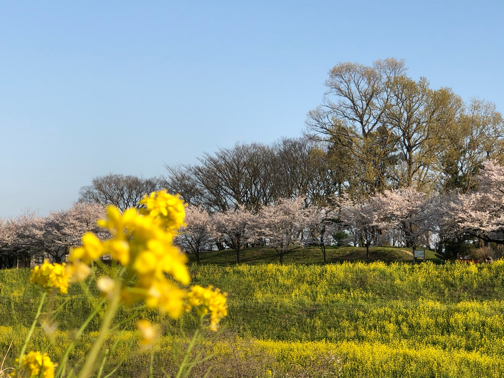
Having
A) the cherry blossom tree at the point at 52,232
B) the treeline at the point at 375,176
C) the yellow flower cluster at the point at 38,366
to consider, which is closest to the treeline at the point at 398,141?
the treeline at the point at 375,176

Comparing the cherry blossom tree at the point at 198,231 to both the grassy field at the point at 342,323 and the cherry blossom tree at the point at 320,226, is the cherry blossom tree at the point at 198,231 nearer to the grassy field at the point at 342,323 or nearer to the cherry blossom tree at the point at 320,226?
the cherry blossom tree at the point at 320,226

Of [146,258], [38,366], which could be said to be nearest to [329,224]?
[38,366]

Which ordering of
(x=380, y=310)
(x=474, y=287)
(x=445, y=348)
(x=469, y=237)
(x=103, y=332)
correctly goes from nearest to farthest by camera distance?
1. (x=103, y=332)
2. (x=445, y=348)
3. (x=380, y=310)
4. (x=474, y=287)
5. (x=469, y=237)

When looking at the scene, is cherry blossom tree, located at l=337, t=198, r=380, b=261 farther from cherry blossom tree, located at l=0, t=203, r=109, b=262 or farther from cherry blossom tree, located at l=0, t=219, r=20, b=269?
cherry blossom tree, located at l=0, t=219, r=20, b=269

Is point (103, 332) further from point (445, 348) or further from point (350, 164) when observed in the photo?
point (350, 164)

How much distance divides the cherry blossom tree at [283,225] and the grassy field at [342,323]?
7.15 m

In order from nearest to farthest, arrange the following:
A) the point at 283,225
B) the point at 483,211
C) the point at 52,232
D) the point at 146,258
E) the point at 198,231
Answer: the point at 146,258, the point at 483,211, the point at 283,225, the point at 198,231, the point at 52,232

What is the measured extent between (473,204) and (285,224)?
32.4ft

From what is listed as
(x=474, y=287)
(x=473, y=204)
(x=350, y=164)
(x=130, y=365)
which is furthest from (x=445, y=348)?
(x=350, y=164)

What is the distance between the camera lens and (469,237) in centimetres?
2383

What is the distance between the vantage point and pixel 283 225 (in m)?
24.6

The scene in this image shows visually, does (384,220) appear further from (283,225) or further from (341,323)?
(341,323)

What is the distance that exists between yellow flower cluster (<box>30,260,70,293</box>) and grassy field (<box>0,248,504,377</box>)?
2.11 m

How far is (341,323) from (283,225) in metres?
13.8
